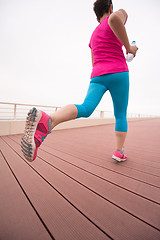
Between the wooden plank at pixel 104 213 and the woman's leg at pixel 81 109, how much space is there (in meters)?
0.35

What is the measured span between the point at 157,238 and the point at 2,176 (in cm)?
82

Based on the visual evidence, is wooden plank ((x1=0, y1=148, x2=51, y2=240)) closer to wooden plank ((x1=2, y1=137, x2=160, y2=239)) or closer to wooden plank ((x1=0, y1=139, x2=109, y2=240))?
wooden plank ((x1=0, y1=139, x2=109, y2=240))

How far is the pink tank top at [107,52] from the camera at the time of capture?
86 centimetres

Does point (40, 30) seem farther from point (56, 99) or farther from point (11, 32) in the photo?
point (56, 99)

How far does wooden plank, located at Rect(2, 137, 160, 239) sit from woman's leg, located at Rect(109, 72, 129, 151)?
1.94 ft

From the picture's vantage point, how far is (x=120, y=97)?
3.11ft

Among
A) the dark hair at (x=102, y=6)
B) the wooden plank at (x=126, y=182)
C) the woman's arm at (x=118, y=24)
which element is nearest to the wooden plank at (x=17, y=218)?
the wooden plank at (x=126, y=182)

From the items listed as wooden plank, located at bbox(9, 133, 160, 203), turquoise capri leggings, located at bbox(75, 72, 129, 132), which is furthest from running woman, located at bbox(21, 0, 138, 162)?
wooden plank, located at bbox(9, 133, 160, 203)

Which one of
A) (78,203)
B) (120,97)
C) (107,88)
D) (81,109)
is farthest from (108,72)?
(78,203)

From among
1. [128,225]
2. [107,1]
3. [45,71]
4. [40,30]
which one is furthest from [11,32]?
[128,225]

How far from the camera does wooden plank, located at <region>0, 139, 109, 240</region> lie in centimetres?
38

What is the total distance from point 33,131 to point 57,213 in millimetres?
360

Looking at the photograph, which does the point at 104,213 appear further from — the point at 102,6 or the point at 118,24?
the point at 102,6

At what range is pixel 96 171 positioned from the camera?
0.85m
